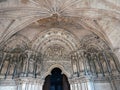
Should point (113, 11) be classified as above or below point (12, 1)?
below

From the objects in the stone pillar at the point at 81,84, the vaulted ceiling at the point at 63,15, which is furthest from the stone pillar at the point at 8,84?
the stone pillar at the point at 81,84

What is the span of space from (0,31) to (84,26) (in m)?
4.06

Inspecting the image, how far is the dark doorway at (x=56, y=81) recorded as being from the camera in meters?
6.73

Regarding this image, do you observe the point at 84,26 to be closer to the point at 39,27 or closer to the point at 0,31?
the point at 39,27

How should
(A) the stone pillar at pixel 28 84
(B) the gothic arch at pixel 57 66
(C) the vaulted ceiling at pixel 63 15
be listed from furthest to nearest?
1. (B) the gothic arch at pixel 57 66
2. (C) the vaulted ceiling at pixel 63 15
3. (A) the stone pillar at pixel 28 84

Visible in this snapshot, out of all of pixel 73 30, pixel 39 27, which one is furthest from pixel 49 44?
pixel 73 30

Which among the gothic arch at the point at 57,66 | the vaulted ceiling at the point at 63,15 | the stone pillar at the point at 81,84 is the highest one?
the vaulted ceiling at the point at 63,15

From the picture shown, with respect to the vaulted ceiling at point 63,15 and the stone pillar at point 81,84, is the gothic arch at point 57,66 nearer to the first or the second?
the stone pillar at point 81,84

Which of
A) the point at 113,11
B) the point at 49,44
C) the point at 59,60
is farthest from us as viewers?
the point at 49,44

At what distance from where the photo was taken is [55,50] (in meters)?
7.36

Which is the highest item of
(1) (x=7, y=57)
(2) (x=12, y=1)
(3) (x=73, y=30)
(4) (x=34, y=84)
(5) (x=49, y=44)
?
(2) (x=12, y=1)

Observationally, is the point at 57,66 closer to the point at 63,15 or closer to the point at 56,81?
the point at 56,81

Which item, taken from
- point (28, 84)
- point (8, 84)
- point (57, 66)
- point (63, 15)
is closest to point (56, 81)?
point (57, 66)

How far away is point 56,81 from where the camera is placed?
23.1ft
